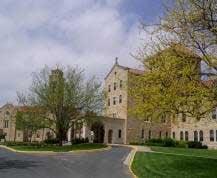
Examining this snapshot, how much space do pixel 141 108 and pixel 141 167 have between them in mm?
4243

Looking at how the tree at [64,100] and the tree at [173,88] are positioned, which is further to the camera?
the tree at [64,100]

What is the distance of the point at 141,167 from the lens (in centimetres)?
2352

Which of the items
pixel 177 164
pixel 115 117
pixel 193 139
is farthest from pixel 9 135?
pixel 177 164

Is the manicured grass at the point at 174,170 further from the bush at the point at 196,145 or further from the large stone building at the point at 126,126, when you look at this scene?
the large stone building at the point at 126,126

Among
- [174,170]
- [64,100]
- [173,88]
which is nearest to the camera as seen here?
[173,88]

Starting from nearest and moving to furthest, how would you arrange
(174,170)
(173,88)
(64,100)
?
(173,88) < (174,170) < (64,100)

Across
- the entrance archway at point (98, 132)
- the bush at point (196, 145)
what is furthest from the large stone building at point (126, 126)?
the bush at point (196, 145)

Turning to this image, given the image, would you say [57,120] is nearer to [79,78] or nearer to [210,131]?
[79,78]

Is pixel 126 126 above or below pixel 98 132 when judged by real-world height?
above

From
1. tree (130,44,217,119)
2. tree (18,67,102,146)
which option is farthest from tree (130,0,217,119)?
tree (18,67,102,146)

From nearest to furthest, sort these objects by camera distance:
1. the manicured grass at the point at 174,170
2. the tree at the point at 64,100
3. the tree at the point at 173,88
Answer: the tree at the point at 173,88
the manicured grass at the point at 174,170
the tree at the point at 64,100

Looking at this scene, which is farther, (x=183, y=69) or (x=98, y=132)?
(x=98, y=132)

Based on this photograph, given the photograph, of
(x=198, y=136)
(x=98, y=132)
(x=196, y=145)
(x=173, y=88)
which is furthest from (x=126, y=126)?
(x=173, y=88)

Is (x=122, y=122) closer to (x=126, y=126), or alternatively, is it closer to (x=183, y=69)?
(x=126, y=126)
